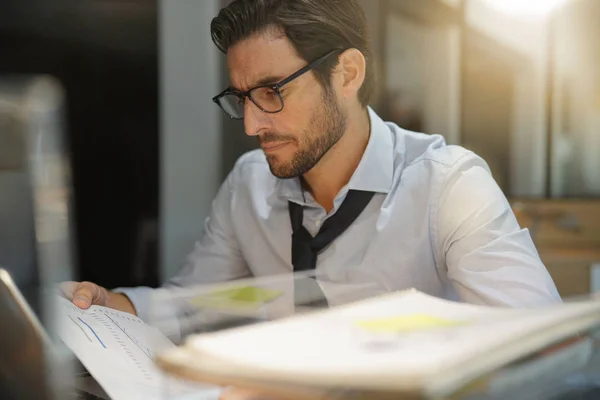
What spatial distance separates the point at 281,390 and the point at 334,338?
9cm

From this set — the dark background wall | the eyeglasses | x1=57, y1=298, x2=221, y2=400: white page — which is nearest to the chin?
the eyeglasses

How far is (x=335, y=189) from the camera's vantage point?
1.18m

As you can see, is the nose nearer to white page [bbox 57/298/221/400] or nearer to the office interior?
the office interior

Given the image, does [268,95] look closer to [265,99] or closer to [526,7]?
[265,99]

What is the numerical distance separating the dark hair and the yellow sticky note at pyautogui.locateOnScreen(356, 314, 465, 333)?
0.49 meters

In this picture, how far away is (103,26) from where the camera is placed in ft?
3.64

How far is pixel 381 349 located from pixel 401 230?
58 cm

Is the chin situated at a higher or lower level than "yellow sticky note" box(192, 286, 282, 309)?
higher

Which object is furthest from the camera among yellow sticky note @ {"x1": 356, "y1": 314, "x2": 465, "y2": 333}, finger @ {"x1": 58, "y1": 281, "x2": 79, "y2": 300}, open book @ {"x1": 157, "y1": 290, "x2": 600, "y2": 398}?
finger @ {"x1": 58, "y1": 281, "x2": 79, "y2": 300}

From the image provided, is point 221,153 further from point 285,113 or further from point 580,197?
point 580,197

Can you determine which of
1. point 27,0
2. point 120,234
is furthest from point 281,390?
point 27,0

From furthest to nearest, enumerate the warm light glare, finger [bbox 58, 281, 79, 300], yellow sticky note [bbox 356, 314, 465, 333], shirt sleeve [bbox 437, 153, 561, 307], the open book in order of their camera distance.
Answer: the warm light glare, shirt sleeve [bbox 437, 153, 561, 307], finger [bbox 58, 281, 79, 300], yellow sticky note [bbox 356, 314, 465, 333], the open book

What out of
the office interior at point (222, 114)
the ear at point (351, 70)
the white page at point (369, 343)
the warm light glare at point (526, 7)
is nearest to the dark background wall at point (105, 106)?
the office interior at point (222, 114)

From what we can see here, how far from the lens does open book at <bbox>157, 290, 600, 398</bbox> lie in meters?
0.52
